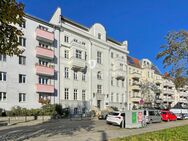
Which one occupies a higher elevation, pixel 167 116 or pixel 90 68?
pixel 90 68

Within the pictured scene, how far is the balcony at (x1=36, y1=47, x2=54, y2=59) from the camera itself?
142ft

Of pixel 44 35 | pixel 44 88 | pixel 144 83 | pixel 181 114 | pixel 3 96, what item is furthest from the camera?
pixel 144 83

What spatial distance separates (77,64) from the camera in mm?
49969

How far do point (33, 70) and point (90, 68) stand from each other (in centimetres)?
1393

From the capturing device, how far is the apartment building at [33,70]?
1567 inches

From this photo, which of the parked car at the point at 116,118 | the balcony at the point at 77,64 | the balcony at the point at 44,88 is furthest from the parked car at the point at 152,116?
the balcony at the point at 77,64

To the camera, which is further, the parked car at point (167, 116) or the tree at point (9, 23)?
the parked car at point (167, 116)

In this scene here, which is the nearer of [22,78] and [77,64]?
[22,78]

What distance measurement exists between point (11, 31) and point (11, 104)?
32.0m

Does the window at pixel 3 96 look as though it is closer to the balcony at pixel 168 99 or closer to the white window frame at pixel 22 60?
the white window frame at pixel 22 60

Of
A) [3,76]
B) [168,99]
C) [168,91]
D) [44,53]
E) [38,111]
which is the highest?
[44,53]

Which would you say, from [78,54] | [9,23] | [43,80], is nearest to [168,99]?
[78,54]

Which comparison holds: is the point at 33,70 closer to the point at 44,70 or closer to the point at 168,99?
the point at 44,70

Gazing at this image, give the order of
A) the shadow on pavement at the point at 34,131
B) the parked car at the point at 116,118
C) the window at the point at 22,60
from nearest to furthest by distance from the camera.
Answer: the shadow on pavement at the point at 34,131 < the parked car at the point at 116,118 < the window at the point at 22,60
